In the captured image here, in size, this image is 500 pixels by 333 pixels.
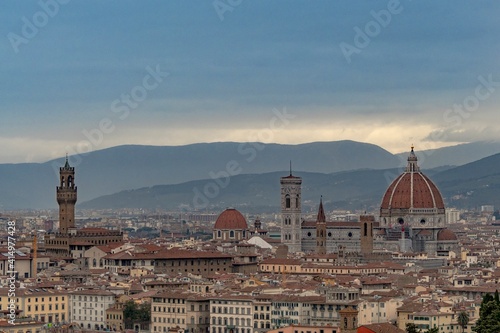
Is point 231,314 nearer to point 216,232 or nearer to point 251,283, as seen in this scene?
point 251,283

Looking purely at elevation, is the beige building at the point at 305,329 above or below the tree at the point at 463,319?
below

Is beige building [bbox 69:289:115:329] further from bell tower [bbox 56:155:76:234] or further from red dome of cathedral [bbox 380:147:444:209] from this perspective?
red dome of cathedral [bbox 380:147:444:209]

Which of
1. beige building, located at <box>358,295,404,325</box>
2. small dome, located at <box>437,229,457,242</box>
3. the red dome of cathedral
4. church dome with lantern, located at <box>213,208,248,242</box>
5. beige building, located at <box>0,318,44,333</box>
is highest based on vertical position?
the red dome of cathedral

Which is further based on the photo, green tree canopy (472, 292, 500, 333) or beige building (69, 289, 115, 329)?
beige building (69, 289, 115, 329)

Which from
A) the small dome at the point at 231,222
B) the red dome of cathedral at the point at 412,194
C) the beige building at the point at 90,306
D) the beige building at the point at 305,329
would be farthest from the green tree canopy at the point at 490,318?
the small dome at the point at 231,222

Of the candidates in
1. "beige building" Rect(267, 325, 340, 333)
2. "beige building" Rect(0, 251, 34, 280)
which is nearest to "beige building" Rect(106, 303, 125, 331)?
"beige building" Rect(267, 325, 340, 333)

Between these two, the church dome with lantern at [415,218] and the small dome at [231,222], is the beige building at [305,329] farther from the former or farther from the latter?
the small dome at [231,222]

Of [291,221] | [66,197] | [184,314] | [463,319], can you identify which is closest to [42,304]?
[184,314]

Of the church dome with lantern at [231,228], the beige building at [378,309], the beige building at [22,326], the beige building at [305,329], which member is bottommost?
the beige building at [305,329]

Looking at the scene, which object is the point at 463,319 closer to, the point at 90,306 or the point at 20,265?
the point at 90,306
